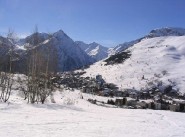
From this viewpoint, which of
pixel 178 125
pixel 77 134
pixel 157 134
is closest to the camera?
pixel 77 134

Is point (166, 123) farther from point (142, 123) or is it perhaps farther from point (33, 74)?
point (33, 74)

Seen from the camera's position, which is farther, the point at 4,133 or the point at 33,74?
the point at 33,74

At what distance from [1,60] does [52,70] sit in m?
7.04

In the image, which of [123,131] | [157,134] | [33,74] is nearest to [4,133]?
[123,131]

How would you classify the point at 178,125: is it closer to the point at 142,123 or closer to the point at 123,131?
the point at 142,123

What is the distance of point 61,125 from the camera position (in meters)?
19.1

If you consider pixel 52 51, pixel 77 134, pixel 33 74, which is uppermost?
pixel 52 51

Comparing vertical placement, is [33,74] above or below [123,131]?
above

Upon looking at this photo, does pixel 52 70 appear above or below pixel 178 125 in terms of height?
above

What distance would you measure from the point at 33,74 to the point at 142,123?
18790mm

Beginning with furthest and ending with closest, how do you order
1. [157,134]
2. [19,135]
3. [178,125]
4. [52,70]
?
[52,70], [178,125], [157,134], [19,135]

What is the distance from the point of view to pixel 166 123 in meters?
22.6

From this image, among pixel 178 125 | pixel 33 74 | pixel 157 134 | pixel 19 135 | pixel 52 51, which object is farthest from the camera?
pixel 52 51

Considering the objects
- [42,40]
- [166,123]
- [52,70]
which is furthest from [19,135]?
[52,70]
